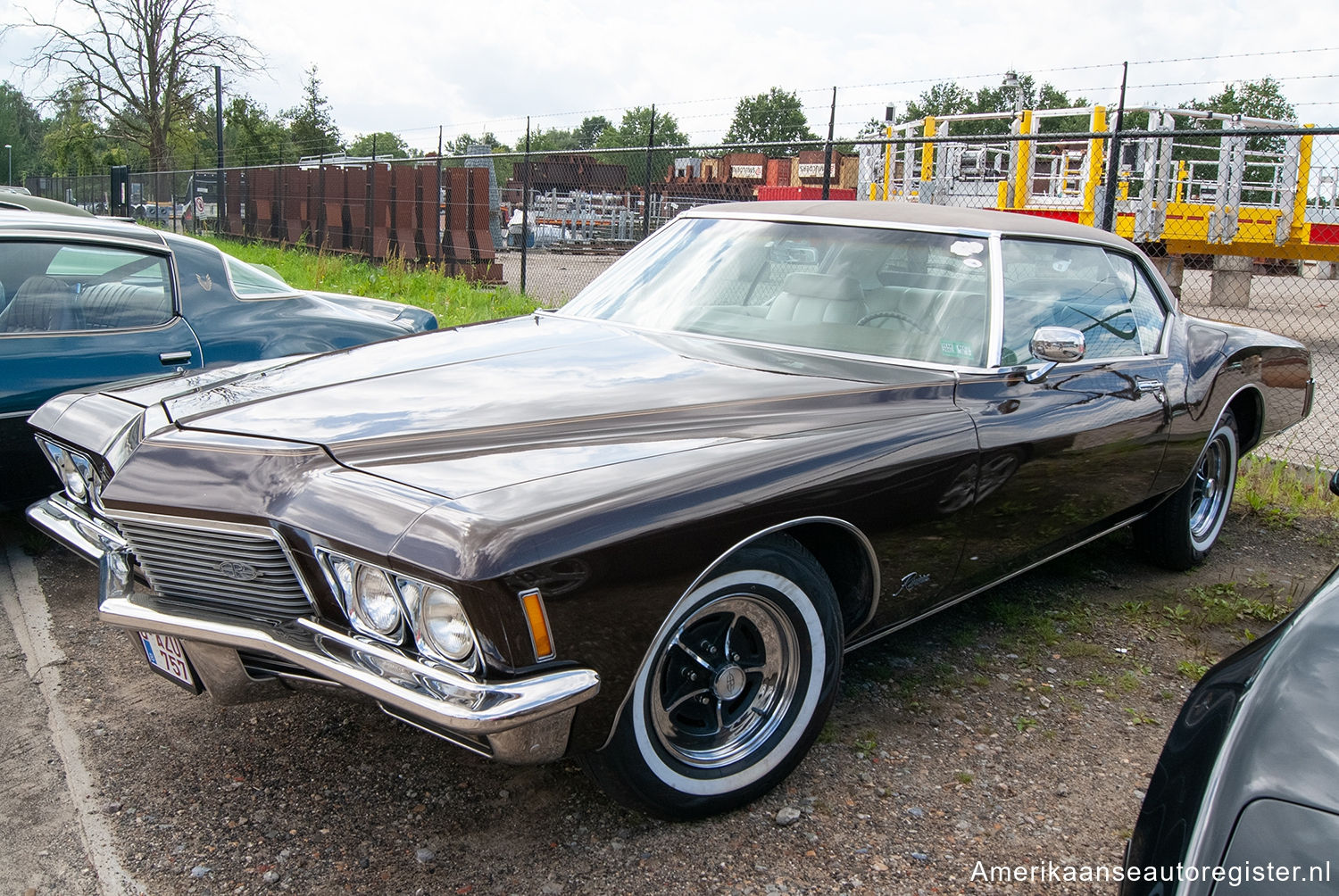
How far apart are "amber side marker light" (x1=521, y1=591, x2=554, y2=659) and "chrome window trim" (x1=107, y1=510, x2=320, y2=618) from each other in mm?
533

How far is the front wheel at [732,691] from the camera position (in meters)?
2.43

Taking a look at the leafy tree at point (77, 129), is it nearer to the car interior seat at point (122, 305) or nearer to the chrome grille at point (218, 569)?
the car interior seat at point (122, 305)

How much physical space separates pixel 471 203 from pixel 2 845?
13.2 meters

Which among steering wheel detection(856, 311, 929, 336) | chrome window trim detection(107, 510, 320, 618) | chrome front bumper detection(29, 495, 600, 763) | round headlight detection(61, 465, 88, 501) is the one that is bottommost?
chrome front bumper detection(29, 495, 600, 763)

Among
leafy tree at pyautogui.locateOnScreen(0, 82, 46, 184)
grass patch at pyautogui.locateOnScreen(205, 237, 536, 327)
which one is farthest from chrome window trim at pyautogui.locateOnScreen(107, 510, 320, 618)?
leafy tree at pyautogui.locateOnScreen(0, 82, 46, 184)

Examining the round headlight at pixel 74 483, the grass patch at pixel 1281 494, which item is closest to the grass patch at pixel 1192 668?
the grass patch at pixel 1281 494

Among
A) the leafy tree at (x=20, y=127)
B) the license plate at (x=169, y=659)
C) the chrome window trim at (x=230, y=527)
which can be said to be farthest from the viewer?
the leafy tree at (x=20, y=127)

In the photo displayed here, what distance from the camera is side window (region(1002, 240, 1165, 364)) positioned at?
3619mm

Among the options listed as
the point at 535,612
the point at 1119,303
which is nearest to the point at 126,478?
the point at 535,612

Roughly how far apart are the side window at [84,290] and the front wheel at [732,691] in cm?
326

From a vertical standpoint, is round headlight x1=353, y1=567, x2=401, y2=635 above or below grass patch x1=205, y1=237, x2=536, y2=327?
below

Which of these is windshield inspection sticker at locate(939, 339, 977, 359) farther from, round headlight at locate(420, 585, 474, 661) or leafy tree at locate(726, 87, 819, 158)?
leafy tree at locate(726, 87, 819, 158)

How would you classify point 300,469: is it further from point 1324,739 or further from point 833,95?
point 833,95

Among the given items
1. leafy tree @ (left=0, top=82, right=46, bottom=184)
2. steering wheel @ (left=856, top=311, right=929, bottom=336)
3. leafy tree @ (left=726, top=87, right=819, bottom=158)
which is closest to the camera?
steering wheel @ (left=856, top=311, right=929, bottom=336)
